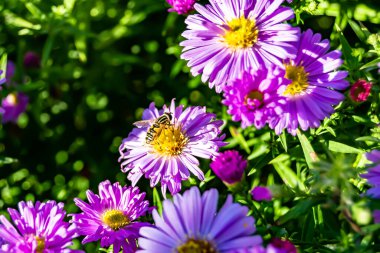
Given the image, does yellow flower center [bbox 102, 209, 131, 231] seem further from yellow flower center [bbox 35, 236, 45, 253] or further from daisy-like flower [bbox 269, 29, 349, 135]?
daisy-like flower [bbox 269, 29, 349, 135]

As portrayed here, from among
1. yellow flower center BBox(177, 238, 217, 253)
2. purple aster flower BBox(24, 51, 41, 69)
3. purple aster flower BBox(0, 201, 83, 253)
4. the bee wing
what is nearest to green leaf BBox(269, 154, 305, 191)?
the bee wing

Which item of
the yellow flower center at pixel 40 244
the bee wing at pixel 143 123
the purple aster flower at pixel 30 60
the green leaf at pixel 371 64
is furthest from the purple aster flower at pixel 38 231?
the purple aster flower at pixel 30 60

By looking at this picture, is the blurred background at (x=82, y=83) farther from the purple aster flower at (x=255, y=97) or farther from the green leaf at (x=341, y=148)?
the purple aster flower at (x=255, y=97)

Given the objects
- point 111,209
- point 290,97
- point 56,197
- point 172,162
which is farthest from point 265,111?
point 56,197

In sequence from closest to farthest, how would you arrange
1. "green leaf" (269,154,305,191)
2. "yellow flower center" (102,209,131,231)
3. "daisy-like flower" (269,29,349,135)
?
1. "daisy-like flower" (269,29,349,135)
2. "yellow flower center" (102,209,131,231)
3. "green leaf" (269,154,305,191)

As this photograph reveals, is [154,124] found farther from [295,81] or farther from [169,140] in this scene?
[295,81]
